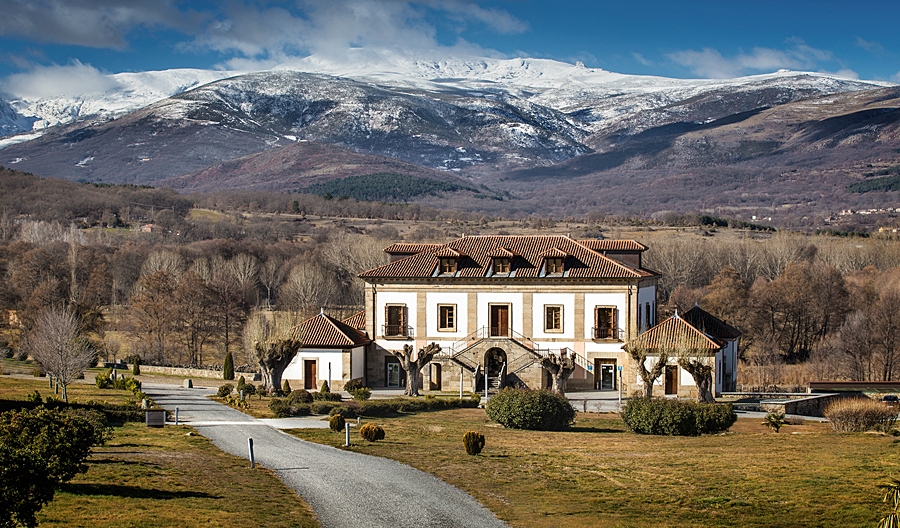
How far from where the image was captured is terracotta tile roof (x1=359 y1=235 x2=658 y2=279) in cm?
5112

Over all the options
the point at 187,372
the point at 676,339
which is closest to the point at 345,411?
the point at 676,339

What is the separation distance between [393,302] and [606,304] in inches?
406

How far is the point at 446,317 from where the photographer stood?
173 ft

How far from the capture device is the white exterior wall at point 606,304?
165 ft

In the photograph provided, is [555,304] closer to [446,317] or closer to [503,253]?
[503,253]

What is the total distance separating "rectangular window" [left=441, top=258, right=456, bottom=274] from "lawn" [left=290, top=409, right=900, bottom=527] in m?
17.9

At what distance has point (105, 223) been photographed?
167 m

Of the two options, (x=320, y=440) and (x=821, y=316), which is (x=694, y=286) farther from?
(x=320, y=440)

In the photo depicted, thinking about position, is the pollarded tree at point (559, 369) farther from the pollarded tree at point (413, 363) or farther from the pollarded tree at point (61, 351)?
the pollarded tree at point (61, 351)

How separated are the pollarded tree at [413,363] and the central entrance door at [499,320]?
3250mm

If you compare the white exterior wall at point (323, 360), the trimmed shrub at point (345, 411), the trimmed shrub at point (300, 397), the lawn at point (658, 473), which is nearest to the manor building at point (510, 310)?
the white exterior wall at point (323, 360)

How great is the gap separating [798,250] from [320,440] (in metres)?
87.2

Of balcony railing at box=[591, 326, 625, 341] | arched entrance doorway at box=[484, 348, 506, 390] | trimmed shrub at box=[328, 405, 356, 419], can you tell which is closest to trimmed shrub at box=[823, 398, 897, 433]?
trimmed shrub at box=[328, 405, 356, 419]

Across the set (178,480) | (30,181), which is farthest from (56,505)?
(30,181)
